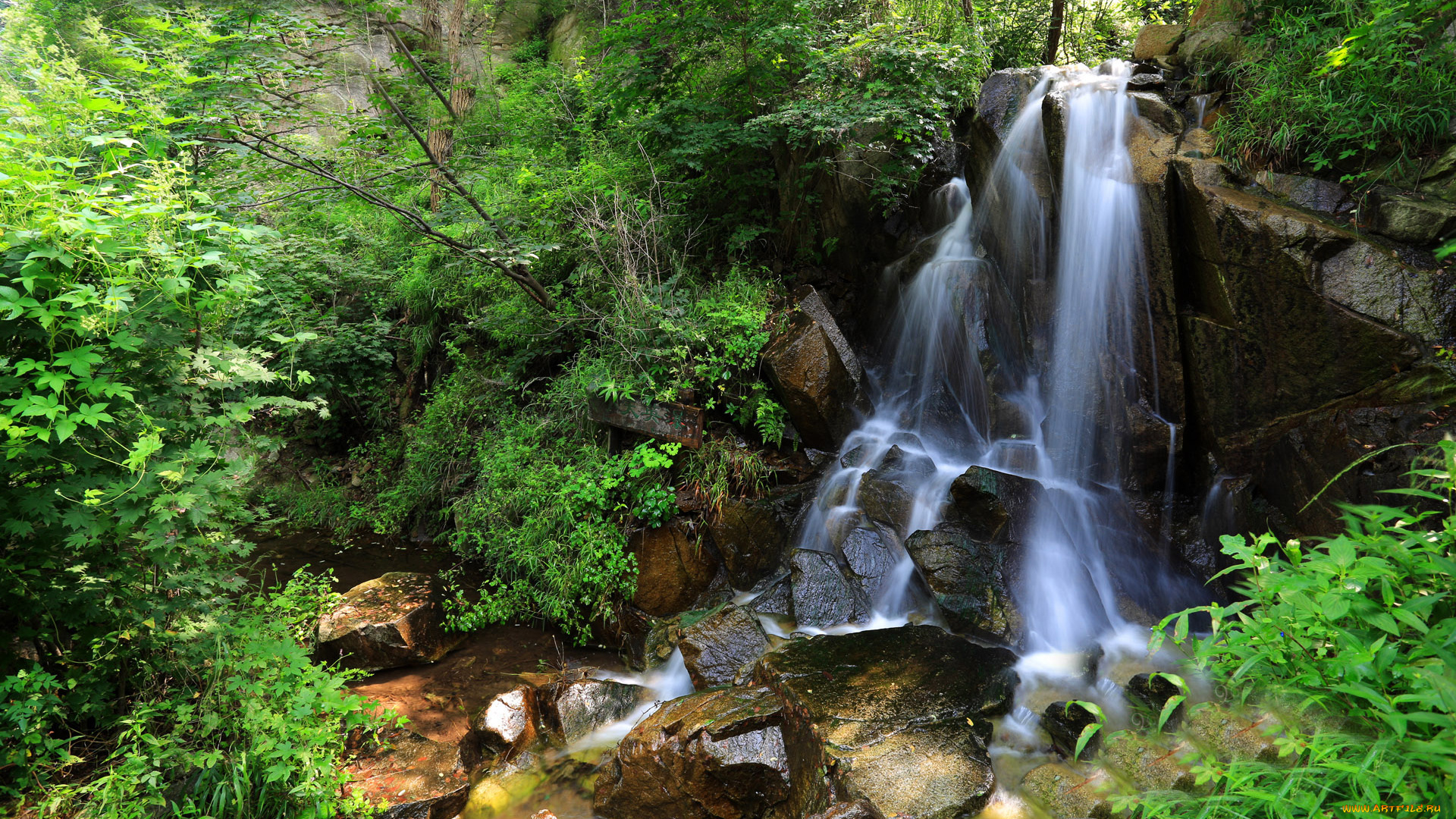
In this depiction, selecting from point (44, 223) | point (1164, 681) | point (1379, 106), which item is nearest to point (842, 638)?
point (1164, 681)

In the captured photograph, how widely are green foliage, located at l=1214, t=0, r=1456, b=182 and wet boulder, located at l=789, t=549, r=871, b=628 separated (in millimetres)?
4450

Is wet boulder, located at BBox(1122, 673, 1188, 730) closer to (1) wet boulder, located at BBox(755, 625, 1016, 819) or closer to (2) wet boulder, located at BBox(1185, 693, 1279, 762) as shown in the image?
(2) wet boulder, located at BBox(1185, 693, 1279, 762)

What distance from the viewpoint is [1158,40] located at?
20.4 ft

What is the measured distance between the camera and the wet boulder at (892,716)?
10.2 ft

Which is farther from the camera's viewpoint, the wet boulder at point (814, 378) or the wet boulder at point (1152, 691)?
the wet boulder at point (814, 378)

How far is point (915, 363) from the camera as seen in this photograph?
665 cm

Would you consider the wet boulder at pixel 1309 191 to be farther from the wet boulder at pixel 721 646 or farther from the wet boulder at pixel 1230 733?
the wet boulder at pixel 721 646

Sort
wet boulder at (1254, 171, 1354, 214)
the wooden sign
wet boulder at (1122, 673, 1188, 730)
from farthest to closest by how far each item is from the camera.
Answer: the wooden sign → wet boulder at (1254, 171, 1354, 214) → wet boulder at (1122, 673, 1188, 730)

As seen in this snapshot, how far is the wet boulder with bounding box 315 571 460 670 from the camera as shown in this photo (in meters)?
4.82

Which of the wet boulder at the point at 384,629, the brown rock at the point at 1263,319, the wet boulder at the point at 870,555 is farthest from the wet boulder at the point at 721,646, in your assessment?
the brown rock at the point at 1263,319

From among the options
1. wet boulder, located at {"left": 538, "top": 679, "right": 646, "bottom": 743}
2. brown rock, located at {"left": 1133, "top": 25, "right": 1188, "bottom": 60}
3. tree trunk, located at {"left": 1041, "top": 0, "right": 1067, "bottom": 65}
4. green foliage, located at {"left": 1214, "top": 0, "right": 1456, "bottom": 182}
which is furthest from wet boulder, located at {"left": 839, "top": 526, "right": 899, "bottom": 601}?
tree trunk, located at {"left": 1041, "top": 0, "right": 1067, "bottom": 65}

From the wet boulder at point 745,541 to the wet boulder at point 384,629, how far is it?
2.43 meters

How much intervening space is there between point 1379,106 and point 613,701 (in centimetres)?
662

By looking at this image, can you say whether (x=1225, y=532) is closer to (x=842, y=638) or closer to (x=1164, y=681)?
(x=1164, y=681)
